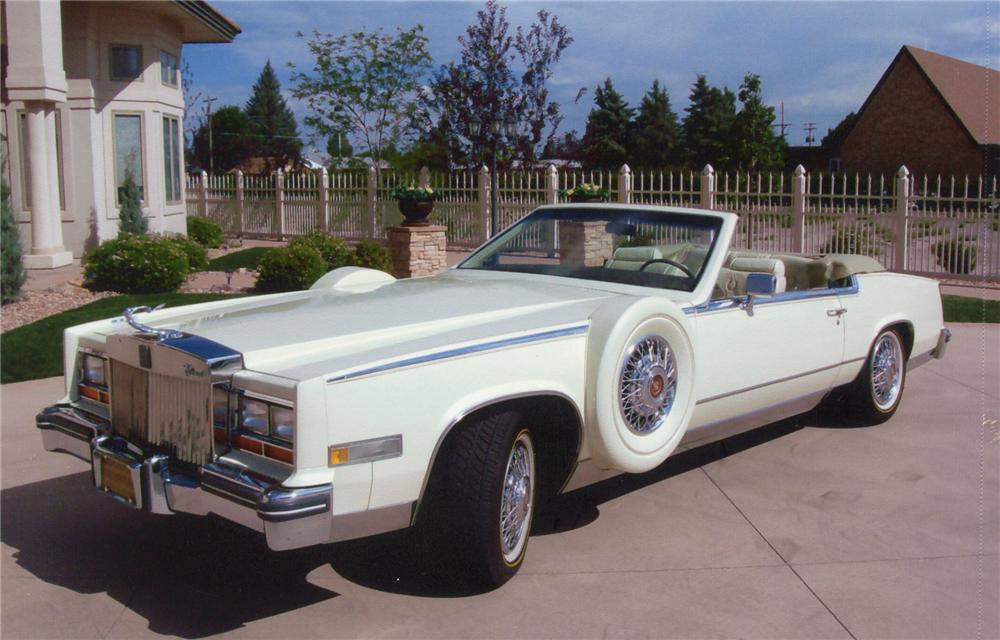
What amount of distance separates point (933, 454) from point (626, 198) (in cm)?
1367

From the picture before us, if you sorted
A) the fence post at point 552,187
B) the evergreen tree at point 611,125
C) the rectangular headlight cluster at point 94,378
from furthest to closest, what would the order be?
the evergreen tree at point 611,125, the fence post at point 552,187, the rectangular headlight cluster at point 94,378

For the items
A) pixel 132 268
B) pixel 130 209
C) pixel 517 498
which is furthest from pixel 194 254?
pixel 517 498

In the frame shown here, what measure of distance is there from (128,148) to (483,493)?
15581 millimetres

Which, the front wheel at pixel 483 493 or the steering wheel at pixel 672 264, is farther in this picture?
the steering wheel at pixel 672 264

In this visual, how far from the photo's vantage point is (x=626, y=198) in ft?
62.5

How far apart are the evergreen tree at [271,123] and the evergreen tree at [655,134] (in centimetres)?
3064

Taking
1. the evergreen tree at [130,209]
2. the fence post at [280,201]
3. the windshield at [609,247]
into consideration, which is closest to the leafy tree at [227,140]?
the fence post at [280,201]

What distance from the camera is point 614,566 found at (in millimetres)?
4082

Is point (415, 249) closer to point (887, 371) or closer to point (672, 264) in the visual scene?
point (887, 371)

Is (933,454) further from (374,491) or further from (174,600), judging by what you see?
(174,600)

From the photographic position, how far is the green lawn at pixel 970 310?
11.2 metres

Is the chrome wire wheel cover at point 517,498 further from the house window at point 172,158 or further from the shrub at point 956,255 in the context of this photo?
the house window at point 172,158

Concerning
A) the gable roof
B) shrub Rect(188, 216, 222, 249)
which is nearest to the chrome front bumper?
shrub Rect(188, 216, 222, 249)

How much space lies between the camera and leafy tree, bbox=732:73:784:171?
148 feet
